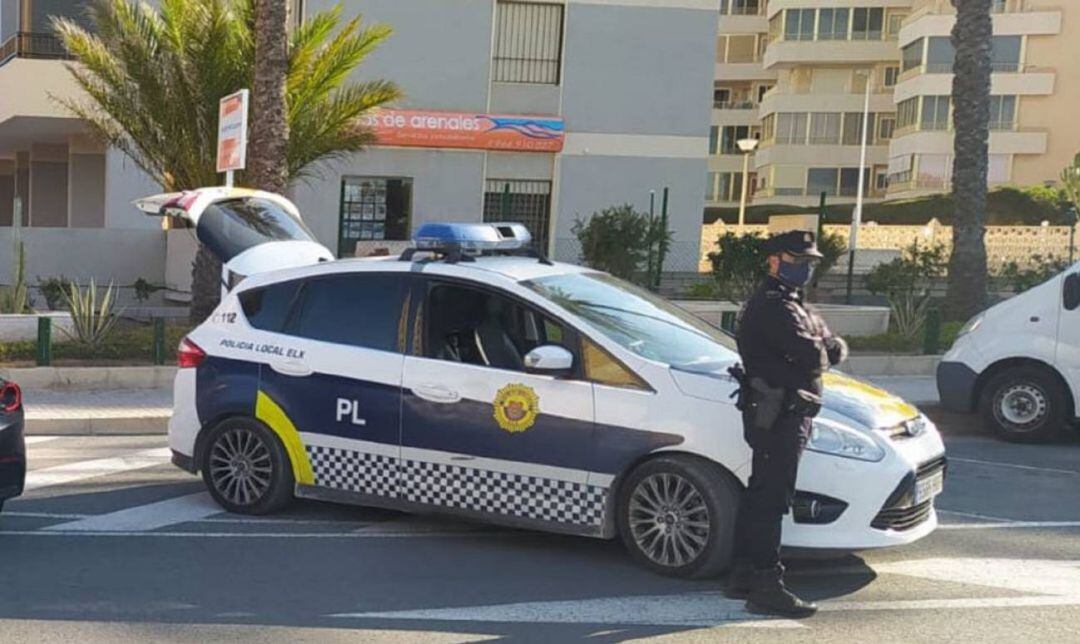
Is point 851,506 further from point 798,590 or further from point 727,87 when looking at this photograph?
point 727,87

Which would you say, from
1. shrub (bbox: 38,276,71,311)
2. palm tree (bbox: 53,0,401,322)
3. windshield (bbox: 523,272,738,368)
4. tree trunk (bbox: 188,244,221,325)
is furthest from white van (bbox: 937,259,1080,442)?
shrub (bbox: 38,276,71,311)

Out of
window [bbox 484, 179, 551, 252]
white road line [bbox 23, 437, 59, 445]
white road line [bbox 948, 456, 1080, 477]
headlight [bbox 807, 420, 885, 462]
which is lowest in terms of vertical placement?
white road line [bbox 23, 437, 59, 445]

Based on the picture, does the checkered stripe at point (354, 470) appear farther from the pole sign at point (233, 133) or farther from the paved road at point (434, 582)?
the pole sign at point (233, 133)

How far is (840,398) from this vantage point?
5.71m

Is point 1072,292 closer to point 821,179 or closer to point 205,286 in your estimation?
point 205,286

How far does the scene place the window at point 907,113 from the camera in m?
51.3

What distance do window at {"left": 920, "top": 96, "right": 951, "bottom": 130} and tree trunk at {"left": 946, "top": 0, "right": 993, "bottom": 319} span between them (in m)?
36.4

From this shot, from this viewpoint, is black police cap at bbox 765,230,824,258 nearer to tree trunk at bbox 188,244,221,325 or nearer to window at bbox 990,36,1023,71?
tree trunk at bbox 188,244,221,325

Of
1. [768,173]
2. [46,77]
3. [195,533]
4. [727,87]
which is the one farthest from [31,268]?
[727,87]

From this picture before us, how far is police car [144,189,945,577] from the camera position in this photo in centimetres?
547

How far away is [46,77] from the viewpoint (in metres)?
22.3

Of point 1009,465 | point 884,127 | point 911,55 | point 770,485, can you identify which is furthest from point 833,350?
point 884,127

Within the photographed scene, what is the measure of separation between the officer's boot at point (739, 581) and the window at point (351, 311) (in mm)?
2384

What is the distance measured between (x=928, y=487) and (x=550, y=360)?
6.90 ft
